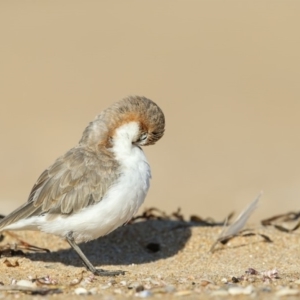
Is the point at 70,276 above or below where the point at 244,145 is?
below

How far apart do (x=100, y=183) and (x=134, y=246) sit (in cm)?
139

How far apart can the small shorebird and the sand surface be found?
375 millimetres

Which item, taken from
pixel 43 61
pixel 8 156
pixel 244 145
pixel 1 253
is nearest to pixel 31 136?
pixel 8 156

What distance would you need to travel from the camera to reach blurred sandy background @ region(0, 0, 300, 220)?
13219 mm

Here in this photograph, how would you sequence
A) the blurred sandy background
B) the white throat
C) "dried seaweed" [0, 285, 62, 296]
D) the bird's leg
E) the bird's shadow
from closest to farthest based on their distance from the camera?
1. "dried seaweed" [0, 285, 62, 296]
2. the bird's leg
3. the white throat
4. the bird's shadow
5. the blurred sandy background

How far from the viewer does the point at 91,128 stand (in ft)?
24.3

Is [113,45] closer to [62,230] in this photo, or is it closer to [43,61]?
[43,61]

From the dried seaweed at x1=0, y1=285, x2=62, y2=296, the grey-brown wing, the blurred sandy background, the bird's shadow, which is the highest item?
the blurred sandy background

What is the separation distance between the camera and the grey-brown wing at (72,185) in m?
7.09

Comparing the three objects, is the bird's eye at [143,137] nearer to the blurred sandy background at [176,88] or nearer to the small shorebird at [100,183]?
the small shorebird at [100,183]

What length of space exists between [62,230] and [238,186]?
6055 mm

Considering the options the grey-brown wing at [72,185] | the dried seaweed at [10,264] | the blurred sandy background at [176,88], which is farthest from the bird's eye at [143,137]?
the blurred sandy background at [176,88]

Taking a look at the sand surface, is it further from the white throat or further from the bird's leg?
the white throat

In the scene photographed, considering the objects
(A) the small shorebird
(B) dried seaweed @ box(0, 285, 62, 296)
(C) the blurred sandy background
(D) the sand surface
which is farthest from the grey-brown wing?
(C) the blurred sandy background
